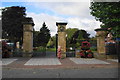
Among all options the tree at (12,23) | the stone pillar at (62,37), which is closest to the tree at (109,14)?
the stone pillar at (62,37)

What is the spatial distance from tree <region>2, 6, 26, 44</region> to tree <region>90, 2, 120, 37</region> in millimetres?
27679

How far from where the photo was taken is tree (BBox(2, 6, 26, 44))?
3909 centimetres

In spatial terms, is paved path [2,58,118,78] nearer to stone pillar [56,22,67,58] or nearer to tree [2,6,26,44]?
stone pillar [56,22,67,58]

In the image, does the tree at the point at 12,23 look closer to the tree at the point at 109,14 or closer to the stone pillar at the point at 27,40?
the stone pillar at the point at 27,40

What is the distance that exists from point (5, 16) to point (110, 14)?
3164 centimetres

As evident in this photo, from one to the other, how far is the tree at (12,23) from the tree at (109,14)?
90.8ft

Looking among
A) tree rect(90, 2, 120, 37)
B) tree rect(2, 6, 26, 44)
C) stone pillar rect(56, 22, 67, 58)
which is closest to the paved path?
tree rect(90, 2, 120, 37)

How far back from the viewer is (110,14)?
42.1 feet

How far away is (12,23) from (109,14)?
29.8m

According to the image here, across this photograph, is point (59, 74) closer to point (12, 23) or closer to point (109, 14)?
point (109, 14)

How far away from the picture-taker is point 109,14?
505 inches

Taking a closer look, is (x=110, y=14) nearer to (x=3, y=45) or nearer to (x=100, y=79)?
(x=100, y=79)

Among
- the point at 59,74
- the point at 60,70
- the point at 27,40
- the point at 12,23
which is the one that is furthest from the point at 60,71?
the point at 12,23

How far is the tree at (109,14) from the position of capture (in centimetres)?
1236
